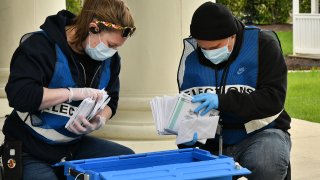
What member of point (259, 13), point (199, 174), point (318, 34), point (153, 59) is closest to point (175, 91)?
point (153, 59)

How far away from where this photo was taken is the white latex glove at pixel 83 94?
3510 millimetres

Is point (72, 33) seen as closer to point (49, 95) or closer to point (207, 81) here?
point (49, 95)

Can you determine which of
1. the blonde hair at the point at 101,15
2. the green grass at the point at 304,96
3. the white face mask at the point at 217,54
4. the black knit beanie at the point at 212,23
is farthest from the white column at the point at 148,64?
the green grass at the point at 304,96

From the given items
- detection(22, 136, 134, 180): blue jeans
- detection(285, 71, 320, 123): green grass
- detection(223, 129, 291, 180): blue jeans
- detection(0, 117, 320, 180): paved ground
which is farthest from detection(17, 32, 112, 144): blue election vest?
detection(285, 71, 320, 123): green grass

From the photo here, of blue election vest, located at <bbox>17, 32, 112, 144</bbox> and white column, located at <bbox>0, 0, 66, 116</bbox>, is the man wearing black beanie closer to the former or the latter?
blue election vest, located at <bbox>17, 32, 112, 144</bbox>

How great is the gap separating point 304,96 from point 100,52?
30.9 feet

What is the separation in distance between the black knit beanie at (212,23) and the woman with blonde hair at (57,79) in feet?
1.16

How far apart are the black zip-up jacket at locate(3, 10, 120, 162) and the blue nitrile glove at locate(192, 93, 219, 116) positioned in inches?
20.8

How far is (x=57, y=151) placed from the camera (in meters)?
3.68

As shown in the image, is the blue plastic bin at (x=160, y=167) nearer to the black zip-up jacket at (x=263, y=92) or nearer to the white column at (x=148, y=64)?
the black zip-up jacket at (x=263, y=92)

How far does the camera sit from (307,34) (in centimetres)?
2036

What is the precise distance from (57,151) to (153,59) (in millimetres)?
1886

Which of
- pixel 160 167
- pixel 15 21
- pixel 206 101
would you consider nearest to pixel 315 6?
pixel 15 21

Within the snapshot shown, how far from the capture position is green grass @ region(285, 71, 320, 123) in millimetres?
10484
